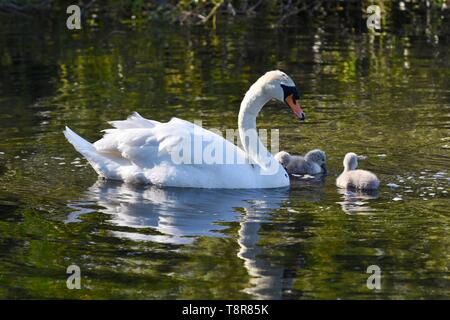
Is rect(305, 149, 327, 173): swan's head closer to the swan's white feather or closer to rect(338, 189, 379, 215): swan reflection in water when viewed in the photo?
the swan's white feather

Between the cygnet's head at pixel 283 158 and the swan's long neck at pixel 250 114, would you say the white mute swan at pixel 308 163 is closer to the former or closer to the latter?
the cygnet's head at pixel 283 158

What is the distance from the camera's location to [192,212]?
11133 mm

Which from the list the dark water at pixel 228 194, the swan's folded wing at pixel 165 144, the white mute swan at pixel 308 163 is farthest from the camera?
the white mute swan at pixel 308 163

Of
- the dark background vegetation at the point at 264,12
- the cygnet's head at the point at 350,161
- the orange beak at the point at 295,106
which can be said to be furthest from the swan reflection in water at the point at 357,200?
the dark background vegetation at the point at 264,12

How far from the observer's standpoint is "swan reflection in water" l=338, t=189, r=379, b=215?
1105 cm

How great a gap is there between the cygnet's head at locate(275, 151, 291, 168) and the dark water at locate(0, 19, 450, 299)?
497 mm

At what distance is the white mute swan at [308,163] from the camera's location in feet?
41.5

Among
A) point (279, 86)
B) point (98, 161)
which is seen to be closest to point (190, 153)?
point (98, 161)

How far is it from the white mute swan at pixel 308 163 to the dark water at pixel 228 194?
0.16 m

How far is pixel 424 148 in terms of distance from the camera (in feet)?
44.5

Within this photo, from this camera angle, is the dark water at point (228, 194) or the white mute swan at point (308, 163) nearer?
the dark water at point (228, 194)

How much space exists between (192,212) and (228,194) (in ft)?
2.87

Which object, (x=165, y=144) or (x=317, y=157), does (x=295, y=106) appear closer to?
(x=317, y=157)
